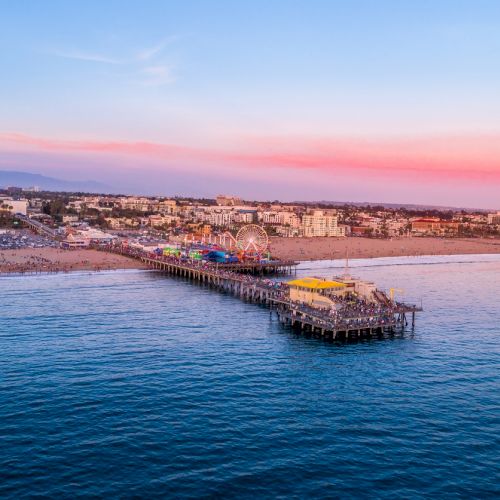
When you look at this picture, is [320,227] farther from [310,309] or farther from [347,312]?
[347,312]

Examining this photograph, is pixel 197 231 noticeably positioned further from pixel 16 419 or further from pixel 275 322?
pixel 16 419

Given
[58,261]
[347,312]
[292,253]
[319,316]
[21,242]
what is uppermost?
[21,242]

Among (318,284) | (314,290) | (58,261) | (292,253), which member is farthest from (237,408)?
(292,253)

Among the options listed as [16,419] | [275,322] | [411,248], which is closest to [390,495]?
[16,419]

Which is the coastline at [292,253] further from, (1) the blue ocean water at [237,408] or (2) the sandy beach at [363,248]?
(1) the blue ocean water at [237,408]

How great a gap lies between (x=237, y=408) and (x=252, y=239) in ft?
231

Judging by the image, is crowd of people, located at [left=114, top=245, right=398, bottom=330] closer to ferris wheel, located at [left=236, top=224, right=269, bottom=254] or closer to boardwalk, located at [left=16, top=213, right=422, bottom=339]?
boardwalk, located at [left=16, top=213, right=422, bottom=339]

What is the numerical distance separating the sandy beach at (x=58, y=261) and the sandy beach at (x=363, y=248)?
34.1m

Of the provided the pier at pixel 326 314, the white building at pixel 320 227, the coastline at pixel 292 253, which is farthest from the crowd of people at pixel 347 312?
the white building at pixel 320 227

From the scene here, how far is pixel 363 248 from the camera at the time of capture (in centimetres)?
14412

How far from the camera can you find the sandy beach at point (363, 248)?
126562 millimetres

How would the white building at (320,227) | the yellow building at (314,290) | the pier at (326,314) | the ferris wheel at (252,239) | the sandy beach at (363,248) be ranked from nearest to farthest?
the pier at (326,314) < the yellow building at (314,290) < the ferris wheel at (252,239) < the sandy beach at (363,248) < the white building at (320,227)

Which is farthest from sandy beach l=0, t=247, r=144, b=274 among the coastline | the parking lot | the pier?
the pier

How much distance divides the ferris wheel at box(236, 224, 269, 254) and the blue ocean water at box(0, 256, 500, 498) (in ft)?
149
